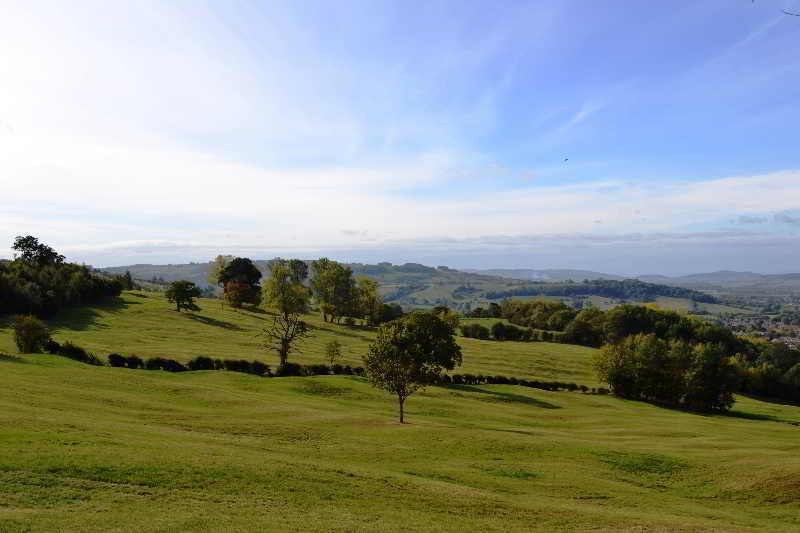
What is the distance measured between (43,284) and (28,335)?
51711 millimetres

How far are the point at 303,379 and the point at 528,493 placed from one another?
3866cm

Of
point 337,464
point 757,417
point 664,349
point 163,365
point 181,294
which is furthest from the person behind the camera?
point 181,294

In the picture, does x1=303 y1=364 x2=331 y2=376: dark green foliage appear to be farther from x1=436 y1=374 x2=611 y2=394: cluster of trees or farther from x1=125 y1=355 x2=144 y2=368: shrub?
x1=125 y1=355 x2=144 y2=368: shrub

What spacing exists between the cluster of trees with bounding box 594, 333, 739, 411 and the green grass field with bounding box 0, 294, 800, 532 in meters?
14.1

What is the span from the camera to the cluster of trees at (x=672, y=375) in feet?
261

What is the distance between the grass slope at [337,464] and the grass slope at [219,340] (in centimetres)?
2069

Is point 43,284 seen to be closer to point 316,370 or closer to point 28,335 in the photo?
point 28,335

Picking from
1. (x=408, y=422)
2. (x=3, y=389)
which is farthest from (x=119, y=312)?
(x=408, y=422)

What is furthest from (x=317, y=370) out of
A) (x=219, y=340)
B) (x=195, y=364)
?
(x=219, y=340)

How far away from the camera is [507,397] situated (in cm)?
6881

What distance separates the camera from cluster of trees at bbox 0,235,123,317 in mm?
92750

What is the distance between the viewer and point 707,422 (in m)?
63.9

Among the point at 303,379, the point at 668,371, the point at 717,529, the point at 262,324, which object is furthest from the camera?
the point at 262,324

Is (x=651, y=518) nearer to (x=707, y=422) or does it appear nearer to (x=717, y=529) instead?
(x=717, y=529)
